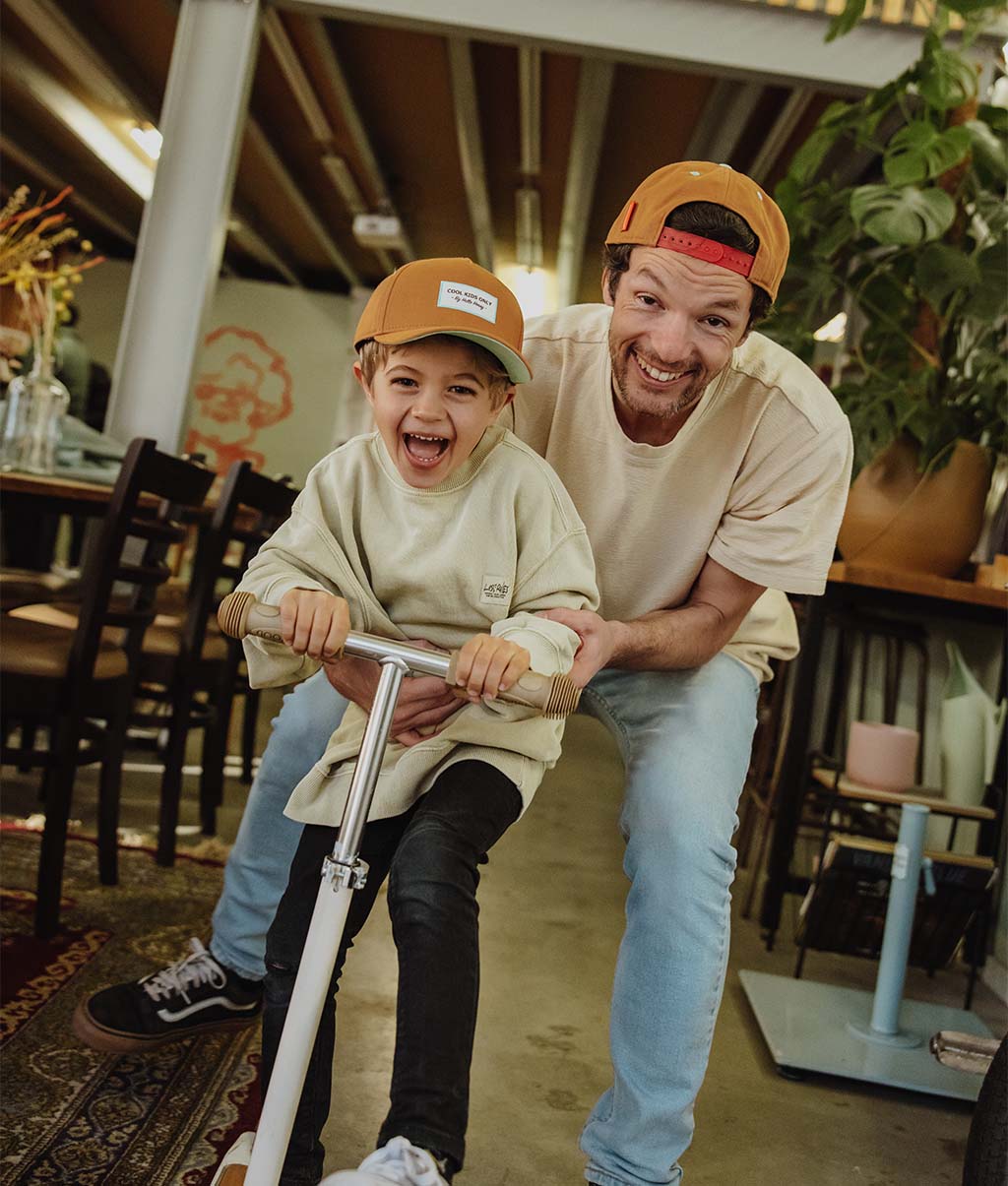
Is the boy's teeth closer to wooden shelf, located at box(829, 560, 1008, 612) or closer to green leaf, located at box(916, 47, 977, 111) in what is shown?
wooden shelf, located at box(829, 560, 1008, 612)

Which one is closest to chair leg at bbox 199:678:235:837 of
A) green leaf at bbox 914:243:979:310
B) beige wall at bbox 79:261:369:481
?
green leaf at bbox 914:243:979:310

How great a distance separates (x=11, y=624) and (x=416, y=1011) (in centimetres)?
160

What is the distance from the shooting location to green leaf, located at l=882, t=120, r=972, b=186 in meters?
2.92

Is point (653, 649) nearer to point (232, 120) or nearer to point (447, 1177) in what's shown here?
point (447, 1177)

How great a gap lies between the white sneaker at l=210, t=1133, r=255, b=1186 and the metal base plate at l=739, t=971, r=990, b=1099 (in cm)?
115

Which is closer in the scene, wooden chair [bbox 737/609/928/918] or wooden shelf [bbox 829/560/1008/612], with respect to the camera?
wooden shelf [bbox 829/560/1008/612]

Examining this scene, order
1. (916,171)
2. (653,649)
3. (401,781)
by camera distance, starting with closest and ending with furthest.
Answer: (401,781) < (653,649) < (916,171)

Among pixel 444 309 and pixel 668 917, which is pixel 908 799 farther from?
pixel 444 309

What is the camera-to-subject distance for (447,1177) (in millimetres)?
1144

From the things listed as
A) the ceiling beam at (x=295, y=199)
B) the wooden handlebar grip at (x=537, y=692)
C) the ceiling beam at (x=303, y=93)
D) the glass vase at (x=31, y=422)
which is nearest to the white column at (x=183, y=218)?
the ceiling beam at (x=303, y=93)

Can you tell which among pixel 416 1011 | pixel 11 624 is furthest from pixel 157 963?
pixel 416 1011

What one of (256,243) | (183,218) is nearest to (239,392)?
(256,243)

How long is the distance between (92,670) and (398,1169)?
1.46m

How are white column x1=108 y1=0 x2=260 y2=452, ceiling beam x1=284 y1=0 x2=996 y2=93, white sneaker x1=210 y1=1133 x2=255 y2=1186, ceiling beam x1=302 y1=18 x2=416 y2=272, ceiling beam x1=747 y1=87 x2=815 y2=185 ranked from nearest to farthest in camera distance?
white sneaker x1=210 y1=1133 x2=255 y2=1186 < ceiling beam x1=284 y1=0 x2=996 y2=93 < white column x1=108 y1=0 x2=260 y2=452 < ceiling beam x1=747 y1=87 x2=815 y2=185 < ceiling beam x1=302 y1=18 x2=416 y2=272
